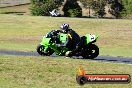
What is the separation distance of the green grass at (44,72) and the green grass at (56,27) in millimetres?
21982

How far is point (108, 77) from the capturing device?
39.6ft

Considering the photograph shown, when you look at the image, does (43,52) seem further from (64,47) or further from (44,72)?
(44,72)

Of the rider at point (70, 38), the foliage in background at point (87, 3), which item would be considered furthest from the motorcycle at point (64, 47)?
the foliage in background at point (87, 3)

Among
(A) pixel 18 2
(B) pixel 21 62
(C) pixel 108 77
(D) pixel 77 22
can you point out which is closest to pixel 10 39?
(D) pixel 77 22

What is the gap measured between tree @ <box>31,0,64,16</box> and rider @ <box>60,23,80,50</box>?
154ft

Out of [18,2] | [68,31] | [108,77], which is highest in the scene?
[108,77]

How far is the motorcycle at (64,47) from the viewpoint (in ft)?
80.3

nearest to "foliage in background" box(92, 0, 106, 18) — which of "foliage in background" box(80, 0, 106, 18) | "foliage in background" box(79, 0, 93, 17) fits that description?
"foliage in background" box(80, 0, 106, 18)

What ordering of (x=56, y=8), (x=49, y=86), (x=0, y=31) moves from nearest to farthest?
(x=49, y=86), (x=0, y=31), (x=56, y=8)

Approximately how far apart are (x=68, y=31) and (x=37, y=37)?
21.9m

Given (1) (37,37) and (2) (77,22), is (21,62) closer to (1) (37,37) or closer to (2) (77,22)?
(1) (37,37)

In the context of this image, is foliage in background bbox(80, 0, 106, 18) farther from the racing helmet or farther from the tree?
the racing helmet

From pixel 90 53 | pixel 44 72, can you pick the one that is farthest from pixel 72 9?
pixel 44 72

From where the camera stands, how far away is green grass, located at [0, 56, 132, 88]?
583 inches
